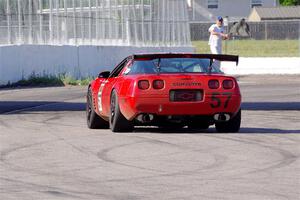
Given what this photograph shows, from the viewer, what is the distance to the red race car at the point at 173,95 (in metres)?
13.1

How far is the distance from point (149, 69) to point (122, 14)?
24.6 metres

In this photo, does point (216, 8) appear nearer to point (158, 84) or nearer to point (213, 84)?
point (213, 84)

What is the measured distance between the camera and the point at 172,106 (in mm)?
13102

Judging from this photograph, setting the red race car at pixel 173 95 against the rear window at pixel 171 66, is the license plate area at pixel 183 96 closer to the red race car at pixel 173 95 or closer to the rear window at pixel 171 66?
the red race car at pixel 173 95

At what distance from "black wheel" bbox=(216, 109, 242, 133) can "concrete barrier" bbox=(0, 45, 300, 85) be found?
555 inches

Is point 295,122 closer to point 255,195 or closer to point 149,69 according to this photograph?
point 149,69

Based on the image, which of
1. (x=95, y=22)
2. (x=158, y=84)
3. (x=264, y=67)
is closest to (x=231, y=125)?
(x=158, y=84)

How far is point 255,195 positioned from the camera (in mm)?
8406

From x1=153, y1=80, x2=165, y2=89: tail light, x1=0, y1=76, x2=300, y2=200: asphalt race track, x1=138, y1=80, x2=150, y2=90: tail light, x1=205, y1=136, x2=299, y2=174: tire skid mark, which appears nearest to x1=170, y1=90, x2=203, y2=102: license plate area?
x1=153, y1=80, x2=165, y2=89: tail light

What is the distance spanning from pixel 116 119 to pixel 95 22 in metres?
22.9

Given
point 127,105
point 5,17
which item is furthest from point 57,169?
point 5,17

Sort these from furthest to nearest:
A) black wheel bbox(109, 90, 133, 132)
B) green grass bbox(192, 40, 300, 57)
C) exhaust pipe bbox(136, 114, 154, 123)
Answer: green grass bbox(192, 40, 300, 57) < black wheel bbox(109, 90, 133, 132) < exhaust pipe bbox(136, 114, 154, 123)

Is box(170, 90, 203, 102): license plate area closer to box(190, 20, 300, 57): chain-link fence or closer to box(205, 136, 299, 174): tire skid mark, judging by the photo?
box(205, 136, 299, 174): tire skid mark

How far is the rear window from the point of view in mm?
13625
